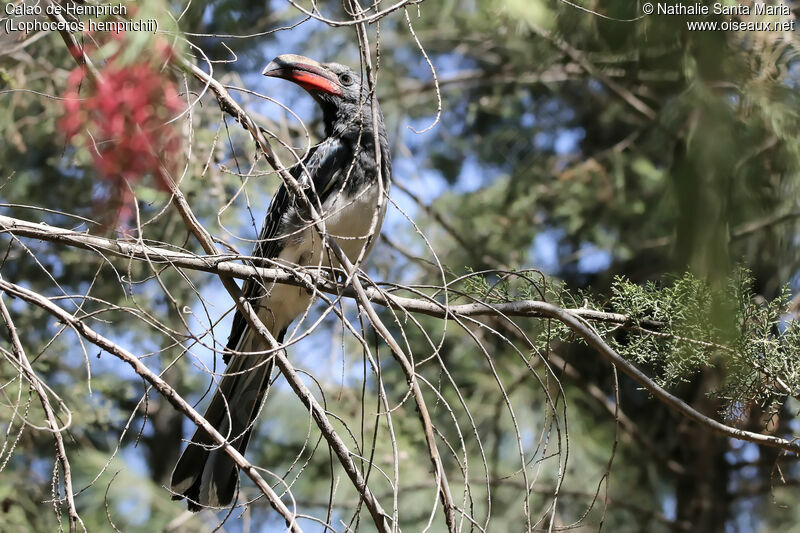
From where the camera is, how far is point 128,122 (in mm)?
2021

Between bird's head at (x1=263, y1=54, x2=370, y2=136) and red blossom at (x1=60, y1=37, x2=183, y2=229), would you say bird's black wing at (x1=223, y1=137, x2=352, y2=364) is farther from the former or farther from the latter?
red blossom at (x1=60, y1=37, x2=183, y2=229)

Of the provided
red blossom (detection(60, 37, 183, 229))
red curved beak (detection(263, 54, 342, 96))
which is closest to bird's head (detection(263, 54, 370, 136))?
red curved beak (detection(263, 54, 342, 96))

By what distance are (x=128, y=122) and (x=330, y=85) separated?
2160 millimetres

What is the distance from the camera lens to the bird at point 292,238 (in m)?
3.10

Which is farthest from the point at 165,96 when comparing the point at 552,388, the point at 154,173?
the point at 552,388

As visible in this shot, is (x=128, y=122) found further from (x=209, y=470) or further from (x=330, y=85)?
(x=330, y=85)

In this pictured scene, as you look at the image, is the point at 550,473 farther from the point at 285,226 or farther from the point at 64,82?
the point at 64,82

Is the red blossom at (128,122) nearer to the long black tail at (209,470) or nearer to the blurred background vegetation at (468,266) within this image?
the long black tail at (209,470)

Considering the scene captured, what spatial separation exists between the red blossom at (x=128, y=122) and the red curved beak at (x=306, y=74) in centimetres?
172

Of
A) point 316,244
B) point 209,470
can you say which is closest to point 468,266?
point 316,244

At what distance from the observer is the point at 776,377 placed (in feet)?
8.07

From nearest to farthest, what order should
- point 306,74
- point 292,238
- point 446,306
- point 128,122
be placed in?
point 128,122 → point 446,306 → point 292,238 → point 306,74

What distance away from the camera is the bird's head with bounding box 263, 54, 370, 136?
4.01 meters

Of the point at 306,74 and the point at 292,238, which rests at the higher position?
the point at 306,74
